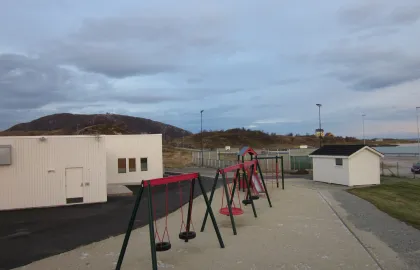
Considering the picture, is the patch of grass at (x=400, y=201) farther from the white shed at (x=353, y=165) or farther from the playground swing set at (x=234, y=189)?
the playground swing set at (x=234, y=189)

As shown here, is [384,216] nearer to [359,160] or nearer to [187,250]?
[187,250]

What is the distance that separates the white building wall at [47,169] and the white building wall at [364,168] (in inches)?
625

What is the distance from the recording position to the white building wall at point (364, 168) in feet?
80.1

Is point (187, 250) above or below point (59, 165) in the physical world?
below

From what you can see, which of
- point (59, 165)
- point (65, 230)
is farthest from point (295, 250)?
point (59, 165)

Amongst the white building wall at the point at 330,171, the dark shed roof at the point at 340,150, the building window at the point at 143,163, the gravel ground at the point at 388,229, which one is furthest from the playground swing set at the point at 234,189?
the building window at the point at 143,163

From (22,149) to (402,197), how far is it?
1812 centimetres

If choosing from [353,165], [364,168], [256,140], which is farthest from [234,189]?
[256,140]

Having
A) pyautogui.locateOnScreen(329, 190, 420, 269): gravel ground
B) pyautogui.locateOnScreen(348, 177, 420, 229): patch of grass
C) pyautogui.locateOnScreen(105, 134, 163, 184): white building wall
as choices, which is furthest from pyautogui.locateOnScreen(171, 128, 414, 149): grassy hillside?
pyautogui.locateOnScreen(329, 190, 420, 269): gravel ground

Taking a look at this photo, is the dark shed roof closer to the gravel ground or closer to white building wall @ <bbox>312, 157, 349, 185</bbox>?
white building wall @ <bbox>312, 157, 349, 185</bbox>

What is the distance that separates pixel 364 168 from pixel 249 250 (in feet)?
61.5

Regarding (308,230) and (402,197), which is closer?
(308,230)

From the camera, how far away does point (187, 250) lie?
866 cm

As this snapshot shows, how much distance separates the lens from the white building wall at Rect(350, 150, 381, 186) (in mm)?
24406
